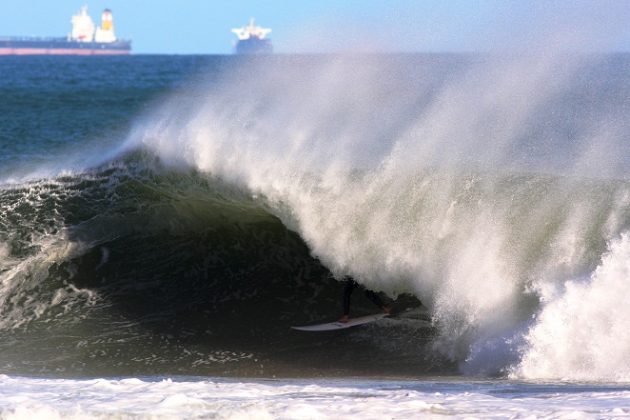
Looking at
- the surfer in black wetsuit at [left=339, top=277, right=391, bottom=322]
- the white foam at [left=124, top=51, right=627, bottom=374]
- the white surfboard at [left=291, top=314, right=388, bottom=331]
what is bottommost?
the white surfboard at [left=291, top=314, right=388, bottom=331]

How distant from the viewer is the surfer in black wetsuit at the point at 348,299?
33.2 ft

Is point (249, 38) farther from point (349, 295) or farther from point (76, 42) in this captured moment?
point (349, 295)

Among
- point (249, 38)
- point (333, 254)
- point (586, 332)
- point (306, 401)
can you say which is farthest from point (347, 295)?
point (249, 38)

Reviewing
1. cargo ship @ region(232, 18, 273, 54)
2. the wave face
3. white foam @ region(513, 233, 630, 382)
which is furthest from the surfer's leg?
cargo ship @ region(232, 18, 273, 54)

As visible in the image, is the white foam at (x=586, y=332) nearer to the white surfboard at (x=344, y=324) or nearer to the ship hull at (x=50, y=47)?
the white surfboard at (x=344, y=324)

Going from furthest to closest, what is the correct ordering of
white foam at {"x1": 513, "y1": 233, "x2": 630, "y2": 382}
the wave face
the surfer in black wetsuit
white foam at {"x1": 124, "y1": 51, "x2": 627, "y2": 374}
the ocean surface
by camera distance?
Result: the surfer in black wetsuit
white foam at {"x1": 124, "y1": 51, "x2": 627, "y2": 374}
the wave face
white foam at {"x1": 513, "y1": 233, "x2": 630, "y2": 382}
the ocean surface

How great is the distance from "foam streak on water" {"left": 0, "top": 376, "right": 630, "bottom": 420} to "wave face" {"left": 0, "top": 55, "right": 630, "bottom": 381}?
4.11 ft

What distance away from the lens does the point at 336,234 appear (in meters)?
11.0

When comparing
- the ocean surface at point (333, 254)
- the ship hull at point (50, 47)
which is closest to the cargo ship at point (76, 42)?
the ship hull at point (50, 47)

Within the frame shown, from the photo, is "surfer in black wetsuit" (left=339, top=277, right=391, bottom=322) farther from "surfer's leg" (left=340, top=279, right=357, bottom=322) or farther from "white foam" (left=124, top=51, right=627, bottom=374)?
"white foam" (left=124, top=51, right=627, bottom=374)

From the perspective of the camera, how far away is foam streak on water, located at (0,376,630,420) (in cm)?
614

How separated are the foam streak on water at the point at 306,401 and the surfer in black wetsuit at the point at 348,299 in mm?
2632

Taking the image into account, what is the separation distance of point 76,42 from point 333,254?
13348 centimetres

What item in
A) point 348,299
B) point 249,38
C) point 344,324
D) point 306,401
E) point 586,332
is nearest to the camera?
point 306,401
